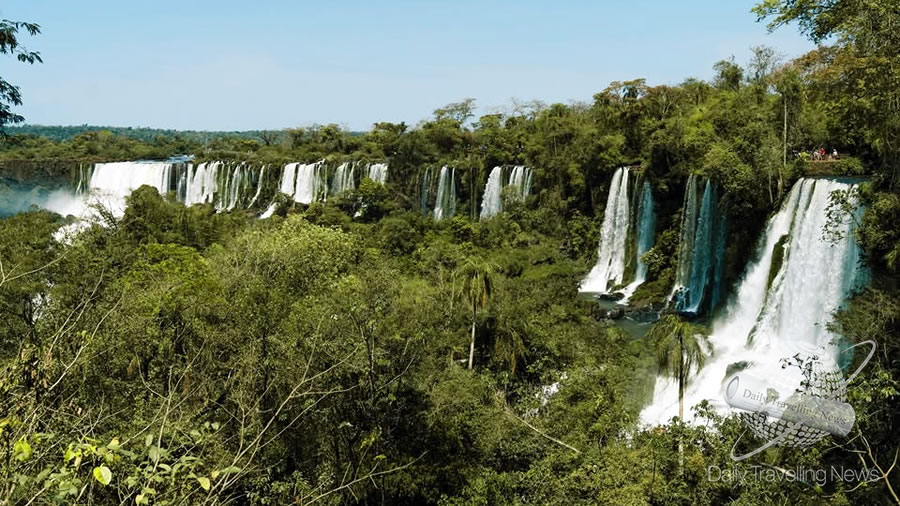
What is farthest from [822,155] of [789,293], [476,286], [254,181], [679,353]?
[254,181]

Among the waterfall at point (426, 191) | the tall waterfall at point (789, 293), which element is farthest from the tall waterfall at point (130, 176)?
the tall waterfall at point (789, 293)

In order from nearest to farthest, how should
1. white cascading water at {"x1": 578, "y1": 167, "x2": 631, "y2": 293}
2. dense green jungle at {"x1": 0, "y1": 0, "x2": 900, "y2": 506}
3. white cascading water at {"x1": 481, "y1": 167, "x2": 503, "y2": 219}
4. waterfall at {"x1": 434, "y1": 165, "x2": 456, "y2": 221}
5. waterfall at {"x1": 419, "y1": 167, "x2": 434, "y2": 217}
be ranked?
dense green jungle at {"x1": 0, "y1": 0, "x2": 900, "y2": 506}
white cascading water at {"x1": 578, "y1": 167, "x2": 631, "y2": 293}
white cascading water at {"x1": 481, "y1": 167, "x2": 503, "y2": 219}
waterfall at {"x1": 434, "y1": 165, "x2": 456, "y2": 221}
waterfall at {"x1": 419, "y1": 167, "x2": 434, "y2": 217}

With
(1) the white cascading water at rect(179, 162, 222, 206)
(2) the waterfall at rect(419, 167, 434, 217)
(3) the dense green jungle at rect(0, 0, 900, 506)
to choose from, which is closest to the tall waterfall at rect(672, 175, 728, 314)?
(3) the dense green jungle at rect(0, 0, 900, 506)

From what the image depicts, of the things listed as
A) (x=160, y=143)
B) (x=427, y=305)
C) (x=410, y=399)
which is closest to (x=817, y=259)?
(x=427, y=305)

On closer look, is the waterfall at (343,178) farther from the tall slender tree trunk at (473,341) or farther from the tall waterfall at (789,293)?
the tall waterfall at (789,293)

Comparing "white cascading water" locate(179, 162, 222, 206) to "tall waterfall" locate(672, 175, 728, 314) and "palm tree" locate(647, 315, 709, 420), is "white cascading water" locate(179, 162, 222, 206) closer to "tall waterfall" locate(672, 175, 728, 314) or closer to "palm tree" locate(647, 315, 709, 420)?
"tall waterfall" locate(672, 175, 728, 314)
